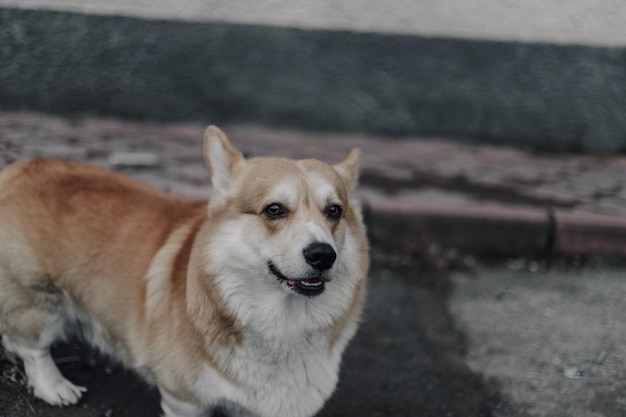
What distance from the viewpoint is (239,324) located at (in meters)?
2.47

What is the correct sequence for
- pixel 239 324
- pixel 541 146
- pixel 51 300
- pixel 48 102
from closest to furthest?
pixel 239 324, pixel 51 300, pixel 48 102, pixel 541 146

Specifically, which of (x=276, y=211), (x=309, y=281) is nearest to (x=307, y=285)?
(x=309, y=281)

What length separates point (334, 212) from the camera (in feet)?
8.61

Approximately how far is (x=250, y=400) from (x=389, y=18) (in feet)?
14.0

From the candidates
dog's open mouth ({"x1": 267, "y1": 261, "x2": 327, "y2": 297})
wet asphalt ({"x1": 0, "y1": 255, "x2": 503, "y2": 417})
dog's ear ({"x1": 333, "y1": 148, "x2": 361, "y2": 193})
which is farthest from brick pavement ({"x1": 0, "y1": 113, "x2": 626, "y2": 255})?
dog's open mouth ({"x1": 267, "y1": 261, "x2": 327, "y2": 297})

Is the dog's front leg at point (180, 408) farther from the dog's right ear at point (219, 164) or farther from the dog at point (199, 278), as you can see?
the dog's right ear at point (219, 164)

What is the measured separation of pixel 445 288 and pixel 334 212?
1.79 meters

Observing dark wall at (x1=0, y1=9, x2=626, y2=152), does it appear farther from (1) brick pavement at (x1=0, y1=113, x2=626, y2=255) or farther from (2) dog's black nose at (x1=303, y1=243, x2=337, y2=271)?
(2) dog's black nose at (x1=303, y1=243, x2=337, y2=271)

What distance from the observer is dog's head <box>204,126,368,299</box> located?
2.37 metres

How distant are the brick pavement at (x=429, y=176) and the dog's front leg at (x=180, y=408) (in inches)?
75.9

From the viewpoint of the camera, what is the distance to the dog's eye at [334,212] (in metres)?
2.60

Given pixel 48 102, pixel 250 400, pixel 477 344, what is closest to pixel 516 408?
pixel 477 344

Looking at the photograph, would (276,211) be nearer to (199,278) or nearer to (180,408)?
(199,278)

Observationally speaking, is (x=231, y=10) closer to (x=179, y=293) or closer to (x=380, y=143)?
(x=380, y=143)
